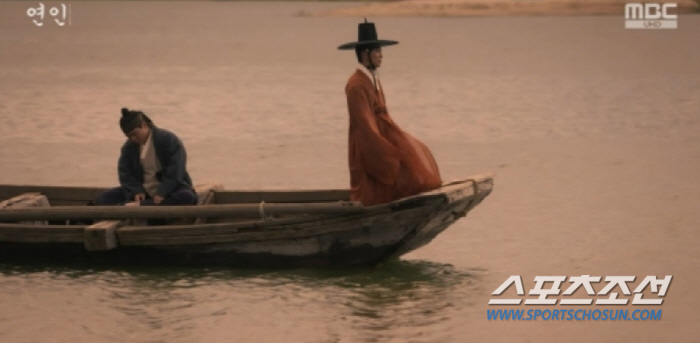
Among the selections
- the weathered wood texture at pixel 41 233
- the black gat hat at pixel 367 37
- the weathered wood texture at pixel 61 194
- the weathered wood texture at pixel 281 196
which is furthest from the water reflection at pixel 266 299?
the black gat hat at pixel 367 37

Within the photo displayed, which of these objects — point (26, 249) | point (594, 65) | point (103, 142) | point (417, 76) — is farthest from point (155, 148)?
point (594, 65)

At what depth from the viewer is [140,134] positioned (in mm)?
10695

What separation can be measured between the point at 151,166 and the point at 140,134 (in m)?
0.25

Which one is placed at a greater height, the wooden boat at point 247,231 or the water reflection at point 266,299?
the wooden boat at point 247,231

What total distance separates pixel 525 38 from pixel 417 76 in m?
19.4

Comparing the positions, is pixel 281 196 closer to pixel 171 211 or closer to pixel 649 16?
pixel 171 211

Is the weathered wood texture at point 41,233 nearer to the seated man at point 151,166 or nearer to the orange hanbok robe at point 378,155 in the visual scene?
the seated man at point 151,166

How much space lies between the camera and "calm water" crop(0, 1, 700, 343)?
9820mm

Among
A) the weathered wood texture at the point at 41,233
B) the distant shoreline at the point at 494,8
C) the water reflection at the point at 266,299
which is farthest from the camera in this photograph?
the distant shoreline at the point at 494,8

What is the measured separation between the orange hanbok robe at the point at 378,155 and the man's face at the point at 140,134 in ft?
4.63

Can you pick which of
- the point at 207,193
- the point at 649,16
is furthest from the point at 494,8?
the point at 207,193

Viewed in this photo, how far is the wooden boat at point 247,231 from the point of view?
402 inches

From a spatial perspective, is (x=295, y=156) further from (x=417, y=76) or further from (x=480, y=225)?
(x=417, y=76)

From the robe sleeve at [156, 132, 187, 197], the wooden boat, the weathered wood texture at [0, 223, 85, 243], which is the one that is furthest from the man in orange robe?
the weathered wood texture at [0, 223, 85, 243]
